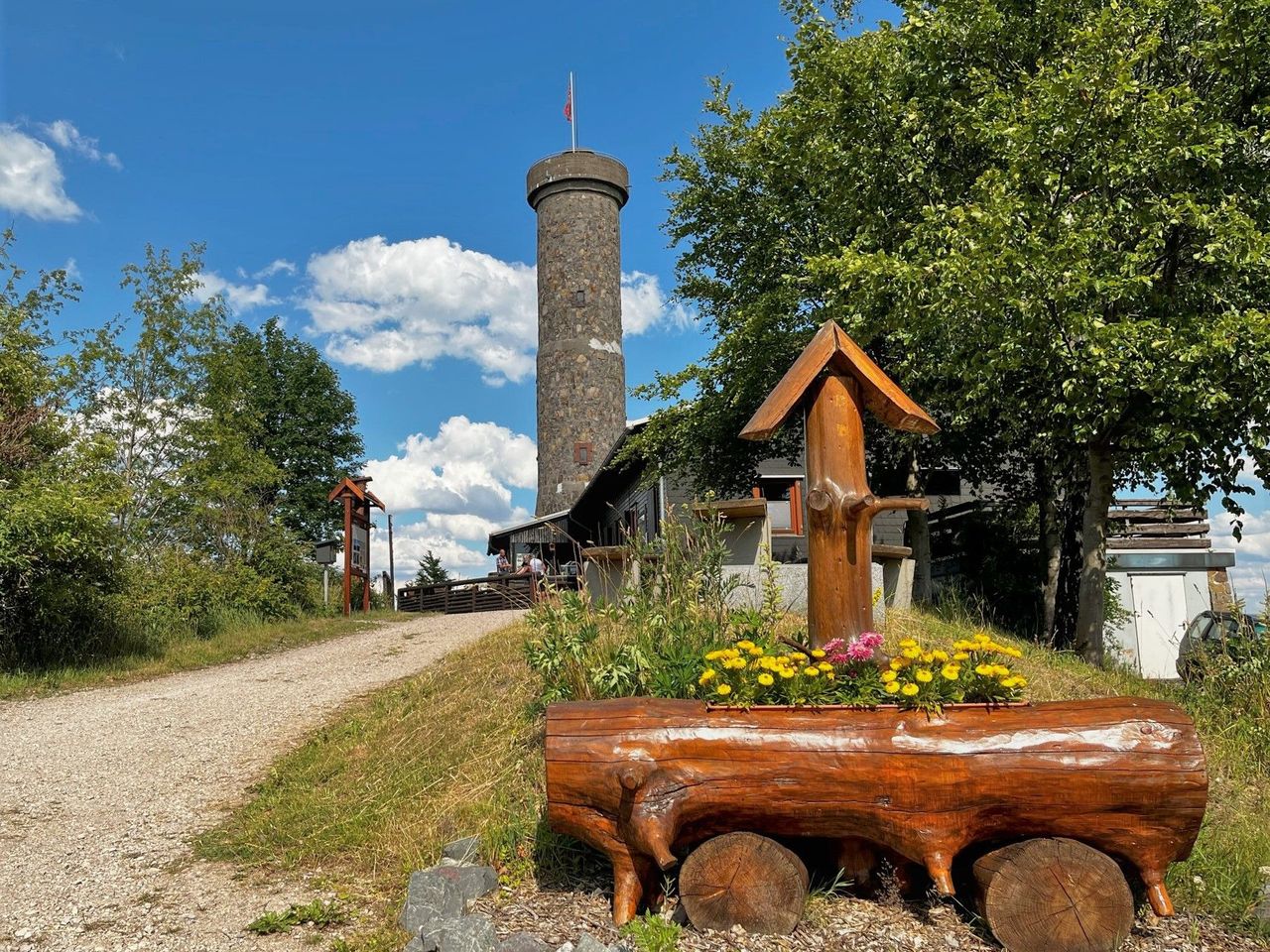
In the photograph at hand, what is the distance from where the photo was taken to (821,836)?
4.19 meters

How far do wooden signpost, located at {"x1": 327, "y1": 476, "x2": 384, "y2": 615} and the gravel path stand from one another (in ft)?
26.6

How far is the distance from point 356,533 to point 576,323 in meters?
9.66

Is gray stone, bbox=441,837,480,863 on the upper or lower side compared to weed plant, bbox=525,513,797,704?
lower

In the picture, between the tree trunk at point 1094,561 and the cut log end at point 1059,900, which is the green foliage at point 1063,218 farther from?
the cut log end at point 1059,900

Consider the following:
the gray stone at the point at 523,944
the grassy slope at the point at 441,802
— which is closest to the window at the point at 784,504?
the grassy slope at the point at 441,802

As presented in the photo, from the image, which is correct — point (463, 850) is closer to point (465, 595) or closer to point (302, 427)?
point (465, 595)

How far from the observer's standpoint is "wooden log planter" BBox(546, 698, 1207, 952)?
152 inches

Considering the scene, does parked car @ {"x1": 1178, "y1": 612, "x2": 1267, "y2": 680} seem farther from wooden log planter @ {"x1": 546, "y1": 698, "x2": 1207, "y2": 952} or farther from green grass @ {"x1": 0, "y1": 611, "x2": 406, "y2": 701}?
green grass @ {"x1": 0, "y1": 611, "x2": 406, "y2": 701}

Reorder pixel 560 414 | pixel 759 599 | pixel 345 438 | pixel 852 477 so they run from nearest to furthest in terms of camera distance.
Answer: pixel 852 477 < pixel 759 599 < pixel 560 414 < pixel 345 438

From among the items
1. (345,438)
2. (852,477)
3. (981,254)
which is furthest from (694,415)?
(345,438)

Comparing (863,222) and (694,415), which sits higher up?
(863,222)

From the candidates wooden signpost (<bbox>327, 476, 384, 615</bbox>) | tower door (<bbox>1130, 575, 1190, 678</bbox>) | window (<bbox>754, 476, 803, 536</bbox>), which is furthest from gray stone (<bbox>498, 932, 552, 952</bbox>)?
wooden signpost (<bbox>327, 476, 384, 615</bbox>)

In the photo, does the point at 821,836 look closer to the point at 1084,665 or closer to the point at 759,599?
the point at 759,599

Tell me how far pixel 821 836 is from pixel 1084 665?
6648 mm
